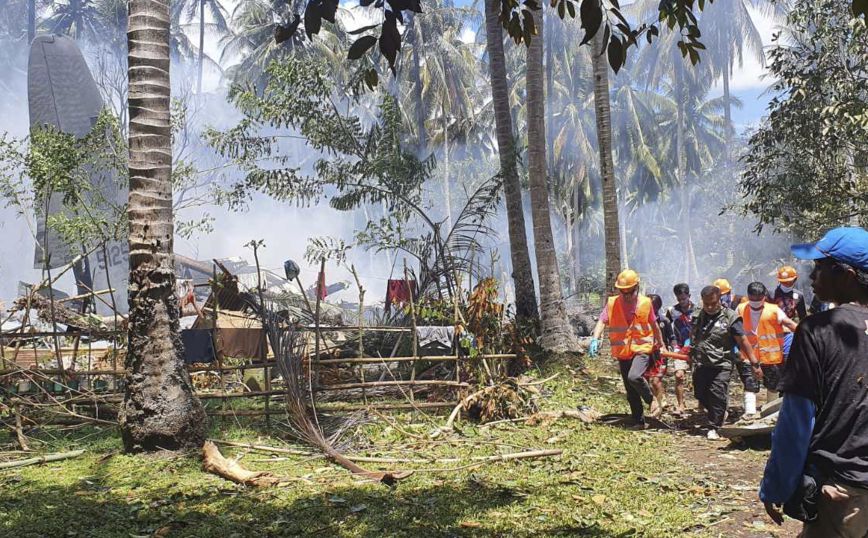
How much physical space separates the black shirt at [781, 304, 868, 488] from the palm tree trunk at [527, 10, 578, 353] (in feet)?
34.7

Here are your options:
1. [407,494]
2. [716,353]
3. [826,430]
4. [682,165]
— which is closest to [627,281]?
[716,353]

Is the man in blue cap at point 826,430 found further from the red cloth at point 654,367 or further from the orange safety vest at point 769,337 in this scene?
the orange safety vest at point 769,337

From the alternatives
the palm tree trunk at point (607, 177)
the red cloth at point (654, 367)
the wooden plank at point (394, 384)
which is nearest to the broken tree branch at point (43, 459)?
the wooden plank at point (394, 384)

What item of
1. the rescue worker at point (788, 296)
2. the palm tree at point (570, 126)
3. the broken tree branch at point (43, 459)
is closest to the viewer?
the broken tree branch at point (43, 459)

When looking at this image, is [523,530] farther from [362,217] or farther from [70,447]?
[362,217]

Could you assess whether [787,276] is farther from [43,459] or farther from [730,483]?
[43,459]

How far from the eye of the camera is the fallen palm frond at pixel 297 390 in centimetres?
734

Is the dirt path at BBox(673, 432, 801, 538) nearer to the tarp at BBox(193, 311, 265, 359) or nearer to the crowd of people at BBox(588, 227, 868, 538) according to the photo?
the crowd of people at BBox(588, 227, 868, 538)

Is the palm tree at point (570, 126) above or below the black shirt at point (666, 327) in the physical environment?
above

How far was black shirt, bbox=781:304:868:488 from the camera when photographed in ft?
8.26

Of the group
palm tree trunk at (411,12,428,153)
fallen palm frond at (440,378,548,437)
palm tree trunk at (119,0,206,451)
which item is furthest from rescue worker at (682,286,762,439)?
palm tree trunk at (411,12,428,153)

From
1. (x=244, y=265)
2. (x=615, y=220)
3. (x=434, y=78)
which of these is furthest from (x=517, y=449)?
(x=434, y=78)

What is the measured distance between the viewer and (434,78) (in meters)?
38.8

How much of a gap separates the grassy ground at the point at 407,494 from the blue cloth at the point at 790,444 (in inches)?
92.0
